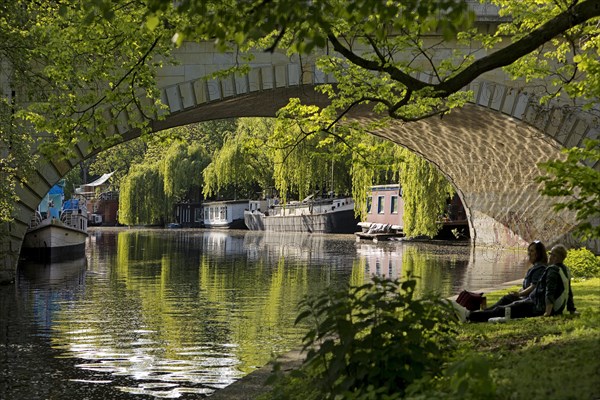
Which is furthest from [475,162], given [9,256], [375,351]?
[375,351]

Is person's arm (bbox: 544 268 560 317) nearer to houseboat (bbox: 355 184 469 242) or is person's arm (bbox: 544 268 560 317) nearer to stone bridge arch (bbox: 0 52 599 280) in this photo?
stone bridge arch (bbox: 0 52 599 280)

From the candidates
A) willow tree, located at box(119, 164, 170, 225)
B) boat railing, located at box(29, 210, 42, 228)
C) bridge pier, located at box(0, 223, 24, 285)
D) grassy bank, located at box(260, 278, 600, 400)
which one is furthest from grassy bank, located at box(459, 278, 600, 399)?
willow tree, located at box(119, 164, 170, 225)

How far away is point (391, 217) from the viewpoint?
42500 mm

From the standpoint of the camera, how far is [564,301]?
8867 mm

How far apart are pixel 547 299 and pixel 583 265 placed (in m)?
7.45

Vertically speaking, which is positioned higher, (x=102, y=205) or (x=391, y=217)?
(x=102, y=205)

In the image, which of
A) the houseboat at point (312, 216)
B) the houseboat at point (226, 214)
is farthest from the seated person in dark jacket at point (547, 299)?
the houseboat at point (226, 214)

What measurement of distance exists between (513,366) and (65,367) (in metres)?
4.97

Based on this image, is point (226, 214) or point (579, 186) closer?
point (579, 186)

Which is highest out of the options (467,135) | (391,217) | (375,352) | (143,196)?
(467,135)

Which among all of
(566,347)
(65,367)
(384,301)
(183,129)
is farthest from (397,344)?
(183,129)

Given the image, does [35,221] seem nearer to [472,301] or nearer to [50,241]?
[50,241]

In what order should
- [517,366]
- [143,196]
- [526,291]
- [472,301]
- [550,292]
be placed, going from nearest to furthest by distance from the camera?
[517,366] < [550,292] < [526,291] < [472,301] < [143,196]

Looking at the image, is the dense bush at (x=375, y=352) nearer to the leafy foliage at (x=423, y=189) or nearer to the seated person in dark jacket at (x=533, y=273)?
the seated person in dark jacket at (x=533, y=273)
